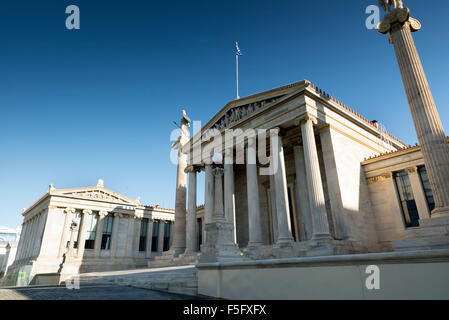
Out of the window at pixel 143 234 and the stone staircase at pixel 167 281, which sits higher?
the window at pixel 143 234

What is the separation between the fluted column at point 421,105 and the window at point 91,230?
41.3 metres

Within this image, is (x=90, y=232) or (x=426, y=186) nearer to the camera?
(x=426, y=186)

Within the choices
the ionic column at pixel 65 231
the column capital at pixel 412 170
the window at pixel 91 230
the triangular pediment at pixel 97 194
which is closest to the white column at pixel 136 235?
the triangular pediment at pixel 97 194

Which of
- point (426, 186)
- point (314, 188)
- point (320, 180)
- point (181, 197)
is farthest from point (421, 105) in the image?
point (181, 197)

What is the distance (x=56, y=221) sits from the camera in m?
37.9

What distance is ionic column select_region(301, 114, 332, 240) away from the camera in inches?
659

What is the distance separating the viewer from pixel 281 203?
1912 centimetres

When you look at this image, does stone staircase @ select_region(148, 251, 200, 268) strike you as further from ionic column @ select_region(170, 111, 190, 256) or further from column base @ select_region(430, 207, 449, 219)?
column base @ select_region(430, 207, 449, 219)

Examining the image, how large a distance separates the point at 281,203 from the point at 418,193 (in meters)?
9.90

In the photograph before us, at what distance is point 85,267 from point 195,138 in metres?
23.8

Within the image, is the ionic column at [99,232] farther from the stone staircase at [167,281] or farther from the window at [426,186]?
the window at [426,186]

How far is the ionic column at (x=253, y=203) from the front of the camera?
68.5ft

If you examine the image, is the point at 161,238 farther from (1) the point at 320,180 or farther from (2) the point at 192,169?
(1) the point at 320,180
